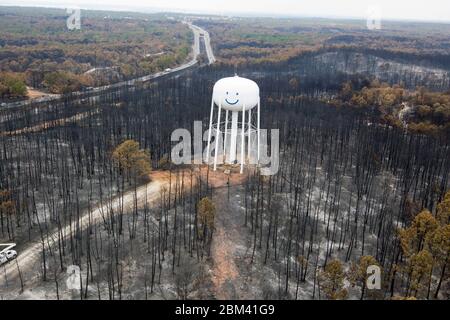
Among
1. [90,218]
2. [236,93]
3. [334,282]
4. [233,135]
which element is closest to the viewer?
[334,282]

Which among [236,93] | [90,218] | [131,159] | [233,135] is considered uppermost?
[236,93]


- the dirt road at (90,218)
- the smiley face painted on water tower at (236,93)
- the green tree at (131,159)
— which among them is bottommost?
the dirt road at (90,218)

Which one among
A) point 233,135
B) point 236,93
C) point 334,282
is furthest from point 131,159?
point 334,282

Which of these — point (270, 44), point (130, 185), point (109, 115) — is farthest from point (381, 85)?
point (270, 44)

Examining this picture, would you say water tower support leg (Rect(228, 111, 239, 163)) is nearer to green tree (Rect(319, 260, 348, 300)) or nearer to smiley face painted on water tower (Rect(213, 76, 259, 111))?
smiley face painted on water tower (Rect(213, 76, 259, 111))

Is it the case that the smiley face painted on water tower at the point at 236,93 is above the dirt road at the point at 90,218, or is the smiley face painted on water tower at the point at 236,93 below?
above

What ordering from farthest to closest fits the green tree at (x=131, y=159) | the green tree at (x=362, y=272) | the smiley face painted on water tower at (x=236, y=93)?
the green tree at (x=131, y=159) < the smiley face painted on water tower at (x=236, y=93) < the green tree at (x=362, y=272)

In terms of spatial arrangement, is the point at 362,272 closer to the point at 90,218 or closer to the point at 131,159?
the point at 90,218

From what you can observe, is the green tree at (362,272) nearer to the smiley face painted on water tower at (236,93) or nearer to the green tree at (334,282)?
the green tree at (334,282)

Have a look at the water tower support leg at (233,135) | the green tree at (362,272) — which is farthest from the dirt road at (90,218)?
the green tree at (362,272)

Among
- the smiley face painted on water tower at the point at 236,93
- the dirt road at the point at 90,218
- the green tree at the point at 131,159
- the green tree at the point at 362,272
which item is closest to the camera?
A: the green tree at the point at 362,272
